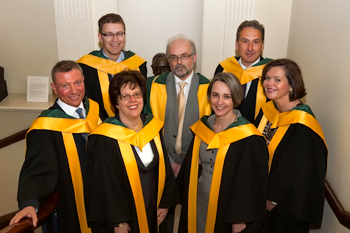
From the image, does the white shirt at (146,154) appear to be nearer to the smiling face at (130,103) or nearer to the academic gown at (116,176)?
the academic gown at (116,176)

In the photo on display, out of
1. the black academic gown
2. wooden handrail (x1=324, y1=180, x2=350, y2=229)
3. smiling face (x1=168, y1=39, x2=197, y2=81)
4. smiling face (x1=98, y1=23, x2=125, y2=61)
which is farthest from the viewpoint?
smiling face (x1=98, y1=23, x2=125, y2=61)

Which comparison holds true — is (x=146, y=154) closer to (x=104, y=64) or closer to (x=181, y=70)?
(x=181, y=70)

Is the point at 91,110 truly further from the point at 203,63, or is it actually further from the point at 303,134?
the point at 203,63

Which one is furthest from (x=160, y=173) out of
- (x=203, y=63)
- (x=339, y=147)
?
(x=203, y=63)

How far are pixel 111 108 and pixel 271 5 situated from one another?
2395mm

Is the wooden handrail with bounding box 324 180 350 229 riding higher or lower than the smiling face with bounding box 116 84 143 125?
lower

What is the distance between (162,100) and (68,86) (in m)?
0.92

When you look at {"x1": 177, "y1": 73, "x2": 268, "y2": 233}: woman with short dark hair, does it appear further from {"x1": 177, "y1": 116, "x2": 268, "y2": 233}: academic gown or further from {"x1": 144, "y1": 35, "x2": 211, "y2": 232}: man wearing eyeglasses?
{"x1": 144, "y1": 35, "x2": 211, "y2": 232}: man wearing eyeglasses

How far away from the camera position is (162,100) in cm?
298

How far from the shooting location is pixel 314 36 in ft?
9.97

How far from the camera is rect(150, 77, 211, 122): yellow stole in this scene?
2.92 meters

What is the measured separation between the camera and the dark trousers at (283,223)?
7.84 feet

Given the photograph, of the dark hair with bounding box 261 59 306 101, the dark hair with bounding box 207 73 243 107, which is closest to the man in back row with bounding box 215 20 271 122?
the dark hair with bounding box 261 59 306 101

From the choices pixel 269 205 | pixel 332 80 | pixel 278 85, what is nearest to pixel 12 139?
pixel 269 205
